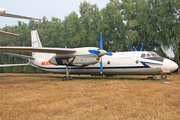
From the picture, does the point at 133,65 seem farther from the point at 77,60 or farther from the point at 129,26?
the point at 129,26

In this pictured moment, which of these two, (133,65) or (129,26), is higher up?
(129,26)

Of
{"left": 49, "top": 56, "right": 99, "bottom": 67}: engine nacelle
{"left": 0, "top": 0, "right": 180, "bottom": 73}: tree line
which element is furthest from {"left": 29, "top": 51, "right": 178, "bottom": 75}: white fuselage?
{"left": 0, "top": 0, "right": 180, "bottom": 73}: tree line

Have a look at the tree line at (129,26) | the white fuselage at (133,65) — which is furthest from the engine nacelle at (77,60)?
the tree line at (129,26)

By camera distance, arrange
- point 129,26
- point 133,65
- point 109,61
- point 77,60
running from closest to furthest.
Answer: point 133,65, point 77,60, point 109,61, point 129,26

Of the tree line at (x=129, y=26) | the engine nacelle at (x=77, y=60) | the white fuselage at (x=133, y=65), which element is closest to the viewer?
the white fuselage at (x=133, y=65)

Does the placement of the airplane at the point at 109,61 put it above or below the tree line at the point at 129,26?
below

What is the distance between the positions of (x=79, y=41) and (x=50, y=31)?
15169 millimetres

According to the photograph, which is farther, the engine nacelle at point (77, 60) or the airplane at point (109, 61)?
the engine nacelle at point (77, 60)

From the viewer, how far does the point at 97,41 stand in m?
36.6

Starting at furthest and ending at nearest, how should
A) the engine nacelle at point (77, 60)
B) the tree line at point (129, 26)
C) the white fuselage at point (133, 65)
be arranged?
1. the tree line at point (129, 26)
2. the engine nacelle at point (77, 60)
3. the white fuselage at point (133, 65)

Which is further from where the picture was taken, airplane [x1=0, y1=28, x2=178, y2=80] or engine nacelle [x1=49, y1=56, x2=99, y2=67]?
engine nacelle [x1=49, y1=56, x2=99, y2=67]

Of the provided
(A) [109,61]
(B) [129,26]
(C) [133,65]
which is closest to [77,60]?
(A) [109,61]

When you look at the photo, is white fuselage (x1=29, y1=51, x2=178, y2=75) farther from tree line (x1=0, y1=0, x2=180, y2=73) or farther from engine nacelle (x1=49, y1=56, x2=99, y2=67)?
tree line (x1=0, y1=0, x2=180, y2=73)

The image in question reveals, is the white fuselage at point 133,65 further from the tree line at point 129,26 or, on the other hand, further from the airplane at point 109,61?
the tree line at point 129,26
